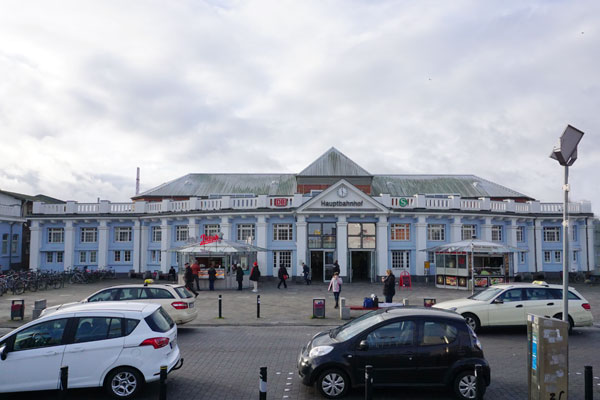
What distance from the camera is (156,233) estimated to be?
36219 millimetres

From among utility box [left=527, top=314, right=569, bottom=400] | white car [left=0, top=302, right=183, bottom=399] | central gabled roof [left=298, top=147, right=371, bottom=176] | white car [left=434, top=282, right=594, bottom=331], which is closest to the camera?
utility box [left=527, top=314, right=569, bottom=400]

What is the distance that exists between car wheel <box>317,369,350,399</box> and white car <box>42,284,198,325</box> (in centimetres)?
748

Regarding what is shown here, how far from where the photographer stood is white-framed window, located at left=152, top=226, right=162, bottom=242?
36.1 meters

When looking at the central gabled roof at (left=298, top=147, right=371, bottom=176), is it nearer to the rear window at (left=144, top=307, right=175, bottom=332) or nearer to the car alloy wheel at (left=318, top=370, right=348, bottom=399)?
the rear window at (left=144, top=307, right=175, bottom=332)

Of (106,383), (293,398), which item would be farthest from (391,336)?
(106,383)

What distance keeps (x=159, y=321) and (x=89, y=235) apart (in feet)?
104

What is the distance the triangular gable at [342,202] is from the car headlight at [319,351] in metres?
23.7

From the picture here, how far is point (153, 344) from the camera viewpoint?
8086 mm

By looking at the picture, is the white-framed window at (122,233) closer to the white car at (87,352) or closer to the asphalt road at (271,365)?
the asphalt road at (271,365)

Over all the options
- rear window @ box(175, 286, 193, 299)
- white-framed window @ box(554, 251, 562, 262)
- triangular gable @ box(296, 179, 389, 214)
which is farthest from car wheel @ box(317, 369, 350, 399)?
white-framed window @ box(554, 251, 562, 262)

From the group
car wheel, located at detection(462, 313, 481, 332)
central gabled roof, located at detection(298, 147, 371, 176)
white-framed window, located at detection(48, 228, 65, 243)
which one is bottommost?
car wheel, located at detection(462, 313, 481, 332)

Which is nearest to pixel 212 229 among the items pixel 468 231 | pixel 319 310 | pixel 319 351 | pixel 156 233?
pixel 156 233

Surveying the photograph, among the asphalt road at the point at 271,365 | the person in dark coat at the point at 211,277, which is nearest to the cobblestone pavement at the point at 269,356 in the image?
the asphalt road at the point at 271,365

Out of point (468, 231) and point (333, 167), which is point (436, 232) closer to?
point (468, 231)
